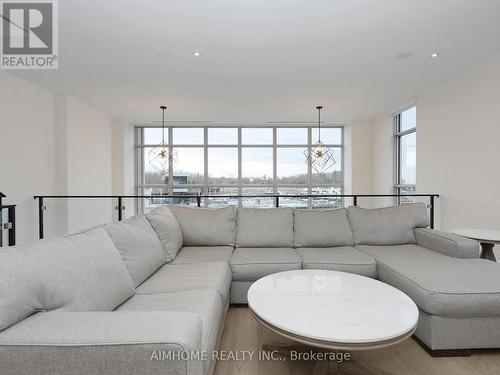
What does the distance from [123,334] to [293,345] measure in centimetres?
128

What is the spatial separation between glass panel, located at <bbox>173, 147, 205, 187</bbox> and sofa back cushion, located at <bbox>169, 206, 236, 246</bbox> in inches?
166

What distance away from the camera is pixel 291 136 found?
713 centimetres

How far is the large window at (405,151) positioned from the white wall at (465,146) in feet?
2.04

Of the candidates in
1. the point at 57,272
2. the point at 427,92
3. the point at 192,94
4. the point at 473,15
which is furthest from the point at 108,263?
the point at 427,92

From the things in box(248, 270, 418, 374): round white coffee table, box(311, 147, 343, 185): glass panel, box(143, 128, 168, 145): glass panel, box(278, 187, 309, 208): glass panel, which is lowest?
box(248, 270, 418, 374): round white coffee table

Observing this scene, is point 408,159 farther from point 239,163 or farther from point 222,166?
point 222,166

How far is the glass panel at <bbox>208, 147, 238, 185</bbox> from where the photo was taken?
7.08m

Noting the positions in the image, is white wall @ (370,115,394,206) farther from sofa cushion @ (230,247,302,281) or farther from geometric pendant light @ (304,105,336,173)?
sofa cushion @ (230,247,302,281)

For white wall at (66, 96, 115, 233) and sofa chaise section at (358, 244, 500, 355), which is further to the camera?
white wall at (66, 96, 115, 233)

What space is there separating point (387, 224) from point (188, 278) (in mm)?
2113

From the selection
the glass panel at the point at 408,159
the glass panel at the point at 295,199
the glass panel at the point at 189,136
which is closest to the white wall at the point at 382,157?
the glass panel at the point at 408,159

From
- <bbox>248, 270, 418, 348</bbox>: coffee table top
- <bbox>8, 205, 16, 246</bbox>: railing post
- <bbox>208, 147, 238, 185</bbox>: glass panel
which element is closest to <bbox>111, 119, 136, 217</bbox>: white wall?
<bbox>208, 147, 238, 185</bbox>: glass panel

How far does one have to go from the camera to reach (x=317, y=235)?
110 inches

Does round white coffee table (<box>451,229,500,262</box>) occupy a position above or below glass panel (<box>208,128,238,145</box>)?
below
